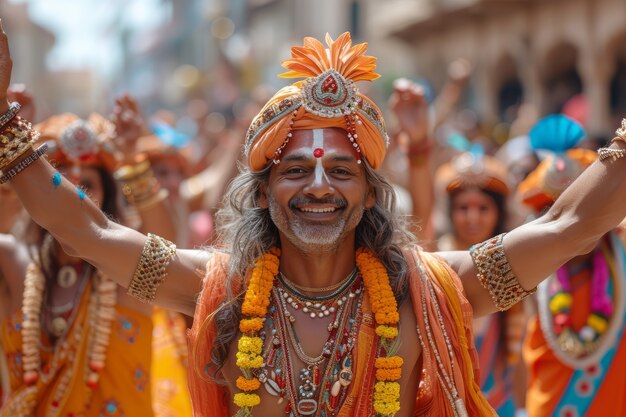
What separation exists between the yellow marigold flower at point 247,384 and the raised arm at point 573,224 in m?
0.92

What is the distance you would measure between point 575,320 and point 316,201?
1.90 metres

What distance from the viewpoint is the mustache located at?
2977 millimetres

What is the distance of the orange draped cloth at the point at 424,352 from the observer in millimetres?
2910

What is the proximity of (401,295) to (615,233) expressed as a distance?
168 cm

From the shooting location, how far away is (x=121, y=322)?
3.95 meters

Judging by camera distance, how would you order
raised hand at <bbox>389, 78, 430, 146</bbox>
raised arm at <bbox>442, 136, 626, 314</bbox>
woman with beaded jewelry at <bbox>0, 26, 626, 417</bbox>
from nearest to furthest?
raised arm at <bbox>442, 136, 626, 314</bbox> → woman with beaded jewelry at <bbox>0, 26, 626, 417</bbox> → raised hand at <bbox>389, 78, 430, 146</bbox>

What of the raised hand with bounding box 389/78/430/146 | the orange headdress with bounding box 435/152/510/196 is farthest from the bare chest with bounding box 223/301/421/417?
the orange headdress with bounding box 435/152/510/196

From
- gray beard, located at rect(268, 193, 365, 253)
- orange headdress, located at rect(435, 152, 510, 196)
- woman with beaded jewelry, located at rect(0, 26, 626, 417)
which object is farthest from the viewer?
orange headdress, located at rect(435, 152, 510, 196)

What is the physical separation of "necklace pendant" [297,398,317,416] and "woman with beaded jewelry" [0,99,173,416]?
1235 mm

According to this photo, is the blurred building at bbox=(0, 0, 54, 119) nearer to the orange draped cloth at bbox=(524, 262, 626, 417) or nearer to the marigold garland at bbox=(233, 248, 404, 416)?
the orange draped cloth at bbox=(524, 262, 626, 417)

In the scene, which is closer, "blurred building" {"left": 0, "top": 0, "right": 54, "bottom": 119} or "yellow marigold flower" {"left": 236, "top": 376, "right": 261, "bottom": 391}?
"yellow marigold flower" {"left": 236, "top": 376, "right": 261, "bottom": 391}

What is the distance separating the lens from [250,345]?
2949mm

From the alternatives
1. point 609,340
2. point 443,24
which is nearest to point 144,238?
point 609,340

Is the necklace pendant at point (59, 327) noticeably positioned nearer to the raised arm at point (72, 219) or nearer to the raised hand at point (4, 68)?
the raised arm at point (72, 219)
